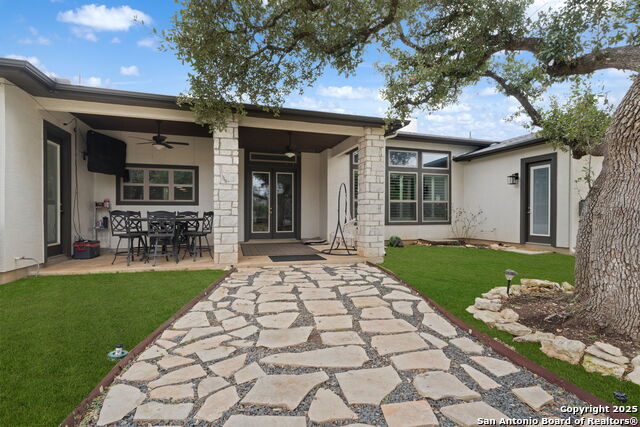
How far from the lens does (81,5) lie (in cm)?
563

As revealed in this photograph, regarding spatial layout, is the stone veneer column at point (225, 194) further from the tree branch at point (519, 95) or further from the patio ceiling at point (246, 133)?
the tree branch at point (519, 95)

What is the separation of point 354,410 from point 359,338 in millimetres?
921

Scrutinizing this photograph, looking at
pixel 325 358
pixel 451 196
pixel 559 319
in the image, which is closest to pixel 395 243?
pixel 451 196

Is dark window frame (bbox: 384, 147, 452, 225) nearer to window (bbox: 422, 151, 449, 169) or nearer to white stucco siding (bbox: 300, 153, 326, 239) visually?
window (bbox: 422, 151, 449, 169)

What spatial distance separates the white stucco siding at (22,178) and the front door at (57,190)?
10.5 inches

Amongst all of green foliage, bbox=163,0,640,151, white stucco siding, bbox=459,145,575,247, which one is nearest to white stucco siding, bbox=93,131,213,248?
green foliage, bbox=163,0,640,151

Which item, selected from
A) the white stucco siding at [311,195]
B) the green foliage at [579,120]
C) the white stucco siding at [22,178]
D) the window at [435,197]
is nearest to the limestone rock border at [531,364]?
the green foliage at [579,120]

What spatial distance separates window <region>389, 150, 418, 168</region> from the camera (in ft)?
30.4

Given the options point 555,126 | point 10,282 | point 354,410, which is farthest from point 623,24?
point 10,282

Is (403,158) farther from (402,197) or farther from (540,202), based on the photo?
(540,202)

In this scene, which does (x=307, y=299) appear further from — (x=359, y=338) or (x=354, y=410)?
(x=354, y=410)

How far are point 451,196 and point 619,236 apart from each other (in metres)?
7.51

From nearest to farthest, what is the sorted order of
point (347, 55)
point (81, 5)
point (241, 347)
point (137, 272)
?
point (241, 347) < point (347, 55) < point (137, 272) < point (81, 5)

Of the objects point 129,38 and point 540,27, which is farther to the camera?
point 129,38
